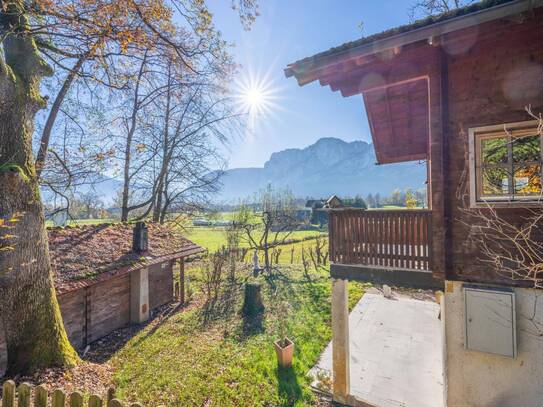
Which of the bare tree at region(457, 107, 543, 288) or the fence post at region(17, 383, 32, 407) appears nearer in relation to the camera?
the fence post at region(17, 383, 32, 407)

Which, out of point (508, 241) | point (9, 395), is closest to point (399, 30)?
point (508, 241)

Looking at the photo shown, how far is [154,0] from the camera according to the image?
5594 mm

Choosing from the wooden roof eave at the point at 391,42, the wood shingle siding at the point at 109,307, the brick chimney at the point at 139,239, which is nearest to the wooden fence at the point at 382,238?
the wooden roof eave at the point at 391,42

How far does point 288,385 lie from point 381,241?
437 centimetres

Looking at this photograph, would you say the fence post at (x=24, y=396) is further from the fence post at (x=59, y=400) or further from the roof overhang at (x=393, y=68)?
the roof overhang at (x=393, y=68)

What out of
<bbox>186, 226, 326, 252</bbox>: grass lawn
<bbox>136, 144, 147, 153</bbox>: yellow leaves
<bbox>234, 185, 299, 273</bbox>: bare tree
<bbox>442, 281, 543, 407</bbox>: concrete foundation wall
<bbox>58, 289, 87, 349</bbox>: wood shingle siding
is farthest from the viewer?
<bbox>186, 226, 326, 252</bbox>: grass lawn

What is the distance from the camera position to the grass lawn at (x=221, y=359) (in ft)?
19.8

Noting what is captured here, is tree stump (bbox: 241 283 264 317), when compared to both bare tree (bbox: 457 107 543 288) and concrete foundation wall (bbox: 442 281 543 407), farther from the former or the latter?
bare tree (bbox: 457 107 543 288)

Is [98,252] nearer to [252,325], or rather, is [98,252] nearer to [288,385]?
[252,325]

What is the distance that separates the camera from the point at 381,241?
4996mm

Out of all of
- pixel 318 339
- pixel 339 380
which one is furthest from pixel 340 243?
pixel 318 339

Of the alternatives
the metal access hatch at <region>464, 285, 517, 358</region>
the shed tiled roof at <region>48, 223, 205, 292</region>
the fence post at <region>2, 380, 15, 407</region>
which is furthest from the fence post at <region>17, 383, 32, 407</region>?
the metal access hatch at <region>464, 285, 517, 358</region>

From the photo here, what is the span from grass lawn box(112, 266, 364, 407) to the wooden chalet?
3906mm

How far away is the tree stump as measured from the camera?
1074 cm
